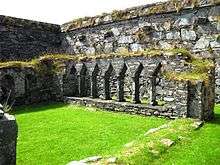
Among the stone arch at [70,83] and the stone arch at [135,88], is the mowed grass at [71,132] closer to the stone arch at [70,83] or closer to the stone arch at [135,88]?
the stone arch at [135,88]

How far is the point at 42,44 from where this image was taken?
22.3m

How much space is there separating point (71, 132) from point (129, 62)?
5055mm

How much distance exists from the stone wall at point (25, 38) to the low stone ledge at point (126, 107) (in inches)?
254

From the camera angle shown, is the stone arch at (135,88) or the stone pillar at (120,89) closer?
the stone arch at (135,88)

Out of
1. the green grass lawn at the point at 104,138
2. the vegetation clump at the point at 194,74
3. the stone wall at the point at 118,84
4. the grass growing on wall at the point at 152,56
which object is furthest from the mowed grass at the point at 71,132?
the grass growing on wall at the point at 152,56

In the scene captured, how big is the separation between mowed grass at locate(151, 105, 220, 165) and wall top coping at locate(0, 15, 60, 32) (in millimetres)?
13984

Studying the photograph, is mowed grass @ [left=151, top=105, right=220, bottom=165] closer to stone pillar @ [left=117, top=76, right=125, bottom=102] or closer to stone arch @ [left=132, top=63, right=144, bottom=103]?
stone arch @ [left=132, top=63, right=144, bottom=103]

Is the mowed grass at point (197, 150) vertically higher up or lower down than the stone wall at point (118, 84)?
lower down

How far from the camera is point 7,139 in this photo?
16.8ft

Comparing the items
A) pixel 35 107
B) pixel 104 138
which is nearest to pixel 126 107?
pixel 104 138

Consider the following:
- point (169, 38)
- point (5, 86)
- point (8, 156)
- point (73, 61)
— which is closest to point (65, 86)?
point (73, 61)

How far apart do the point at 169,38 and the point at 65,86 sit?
547 cm

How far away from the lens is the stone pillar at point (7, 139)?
5.07 m

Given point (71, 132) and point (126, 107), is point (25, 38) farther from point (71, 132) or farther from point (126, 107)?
point (71, 132)
